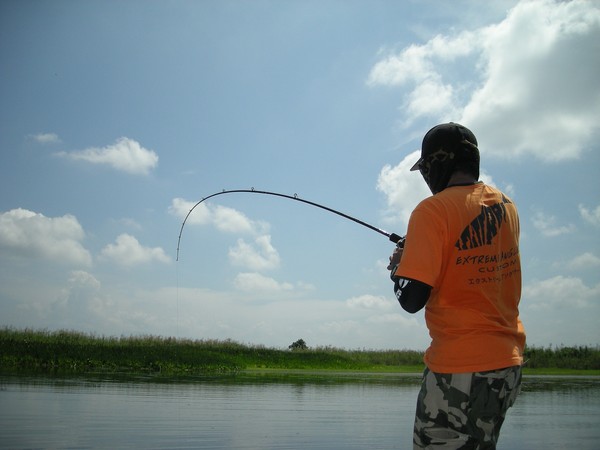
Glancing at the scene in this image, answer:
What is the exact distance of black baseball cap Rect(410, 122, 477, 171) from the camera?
274 centimetres

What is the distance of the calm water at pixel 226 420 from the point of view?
6.32m

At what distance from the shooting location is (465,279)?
2.47m

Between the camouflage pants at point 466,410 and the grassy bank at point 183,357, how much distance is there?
1751 centimetres

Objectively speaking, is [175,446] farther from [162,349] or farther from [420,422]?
[162,349]

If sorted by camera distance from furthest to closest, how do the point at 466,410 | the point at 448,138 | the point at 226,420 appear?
the point at 226,420 → the point at 448,138 → the point at 466,410

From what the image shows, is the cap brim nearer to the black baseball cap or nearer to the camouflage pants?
the black baseball cap

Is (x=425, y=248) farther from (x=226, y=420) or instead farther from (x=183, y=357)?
(x=183, y=357)

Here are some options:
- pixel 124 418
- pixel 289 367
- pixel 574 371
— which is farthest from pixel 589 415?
pixel 574 371

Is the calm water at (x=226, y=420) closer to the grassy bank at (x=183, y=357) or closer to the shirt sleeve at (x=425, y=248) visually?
the shirt sleeve at (x=425, y=248)

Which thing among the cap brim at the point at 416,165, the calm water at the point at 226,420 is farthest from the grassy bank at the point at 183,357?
the cap brim at the point at 416,165

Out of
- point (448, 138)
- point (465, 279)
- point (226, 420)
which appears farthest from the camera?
point (226, 420)

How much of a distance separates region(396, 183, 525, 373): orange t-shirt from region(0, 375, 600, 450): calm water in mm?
4133

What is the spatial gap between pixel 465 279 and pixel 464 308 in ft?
0.38

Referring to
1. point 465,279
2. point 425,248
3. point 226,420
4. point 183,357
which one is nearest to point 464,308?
point 465,279
